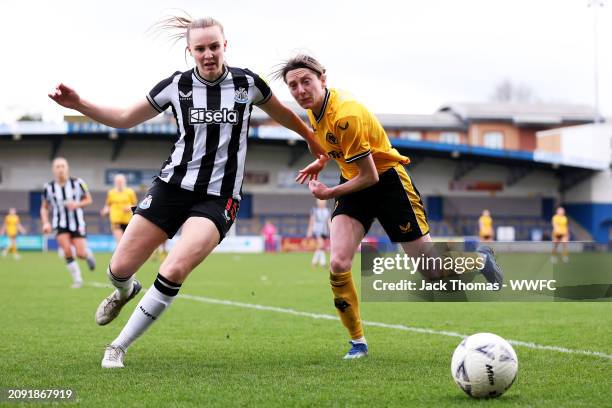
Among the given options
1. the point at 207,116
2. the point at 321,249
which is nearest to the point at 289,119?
the point at 207,116

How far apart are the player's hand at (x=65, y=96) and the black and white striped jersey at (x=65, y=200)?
937cm

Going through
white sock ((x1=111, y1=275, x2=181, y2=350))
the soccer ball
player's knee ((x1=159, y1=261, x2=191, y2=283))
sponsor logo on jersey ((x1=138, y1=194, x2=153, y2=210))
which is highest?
sponsor logo on jersey ((x1=138, y1=194, x2=153, y2=210))

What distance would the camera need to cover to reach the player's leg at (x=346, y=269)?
6.58 meters

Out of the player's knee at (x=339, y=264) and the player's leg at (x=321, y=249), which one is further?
the player's leg at (x=321, y=249)

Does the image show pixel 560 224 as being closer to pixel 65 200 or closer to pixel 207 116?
pixel 65 200

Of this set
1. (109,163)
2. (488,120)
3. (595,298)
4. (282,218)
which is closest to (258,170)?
(282,218)

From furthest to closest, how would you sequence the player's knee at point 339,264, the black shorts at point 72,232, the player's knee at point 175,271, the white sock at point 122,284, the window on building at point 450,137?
1. the window on building at point 450,137
2. the black shorts at point 72,232
3. the player's knee at point 339,264
4. the white sock at point 122,284
5. the player's knee at point 175,271

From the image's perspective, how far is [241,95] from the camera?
614cm

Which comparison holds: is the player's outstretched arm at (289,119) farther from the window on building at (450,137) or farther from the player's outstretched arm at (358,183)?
the window on building at (450,137)

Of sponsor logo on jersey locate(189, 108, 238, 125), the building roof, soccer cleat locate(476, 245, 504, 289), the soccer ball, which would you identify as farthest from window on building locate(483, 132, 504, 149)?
the soccer ball

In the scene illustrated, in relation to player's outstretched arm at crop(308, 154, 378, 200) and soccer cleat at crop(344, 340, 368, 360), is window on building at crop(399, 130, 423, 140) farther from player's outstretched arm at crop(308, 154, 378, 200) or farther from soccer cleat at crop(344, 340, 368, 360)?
player's outstretched arm at crop(308, 154, 378, 200)

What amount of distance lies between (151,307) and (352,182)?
1679 mm

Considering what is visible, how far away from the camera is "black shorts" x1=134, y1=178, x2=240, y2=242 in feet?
19.7

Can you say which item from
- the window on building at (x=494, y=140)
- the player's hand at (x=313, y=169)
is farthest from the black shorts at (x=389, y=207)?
the window on building at (x=494, y=140)
